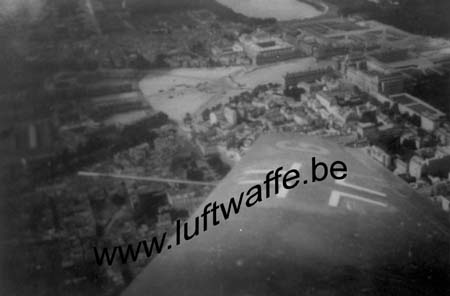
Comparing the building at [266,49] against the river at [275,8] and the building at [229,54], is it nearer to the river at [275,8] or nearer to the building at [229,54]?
the building at [229,54]

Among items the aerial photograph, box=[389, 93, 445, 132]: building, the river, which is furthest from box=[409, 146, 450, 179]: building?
the river

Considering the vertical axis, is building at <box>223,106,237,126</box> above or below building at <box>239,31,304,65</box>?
below

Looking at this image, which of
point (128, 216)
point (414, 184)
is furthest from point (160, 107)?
point (414, 184)

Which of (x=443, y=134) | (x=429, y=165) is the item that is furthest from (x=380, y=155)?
(x=443, y=134)

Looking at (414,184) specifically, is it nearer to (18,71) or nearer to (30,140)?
(30,140)

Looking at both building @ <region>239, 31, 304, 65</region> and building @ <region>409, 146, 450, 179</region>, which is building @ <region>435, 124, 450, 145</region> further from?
building @ <region>239, 31, 304, 65</region>

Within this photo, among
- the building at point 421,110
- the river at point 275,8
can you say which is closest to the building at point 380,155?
the building at point 421,110
